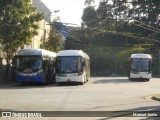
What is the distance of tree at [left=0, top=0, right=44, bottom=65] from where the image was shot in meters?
40.2

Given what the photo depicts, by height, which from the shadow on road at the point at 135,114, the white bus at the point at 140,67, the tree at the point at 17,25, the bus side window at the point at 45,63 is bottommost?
the white bus at the point at 140,67

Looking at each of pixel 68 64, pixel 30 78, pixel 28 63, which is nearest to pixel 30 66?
pixel 28 63

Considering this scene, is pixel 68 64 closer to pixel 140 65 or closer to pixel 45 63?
pixel 45 63

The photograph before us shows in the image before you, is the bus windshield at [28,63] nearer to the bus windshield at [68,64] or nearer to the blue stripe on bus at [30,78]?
the blue stripe on bus at [30,78]

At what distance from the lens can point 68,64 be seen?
39625 millimetres

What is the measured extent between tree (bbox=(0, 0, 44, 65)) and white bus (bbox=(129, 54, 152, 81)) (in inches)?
499

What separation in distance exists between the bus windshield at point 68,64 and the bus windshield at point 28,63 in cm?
161

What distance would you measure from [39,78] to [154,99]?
16.4m

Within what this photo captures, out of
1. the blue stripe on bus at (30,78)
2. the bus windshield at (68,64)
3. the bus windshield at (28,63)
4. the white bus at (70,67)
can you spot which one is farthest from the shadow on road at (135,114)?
the bus windshield at (28,63)

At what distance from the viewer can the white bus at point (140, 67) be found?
51188 mm

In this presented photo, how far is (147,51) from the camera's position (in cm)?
8162

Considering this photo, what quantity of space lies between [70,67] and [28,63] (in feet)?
11.4

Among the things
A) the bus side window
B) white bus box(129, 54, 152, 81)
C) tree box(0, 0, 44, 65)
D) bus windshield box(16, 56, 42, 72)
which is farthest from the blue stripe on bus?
white bus box(129, 54, 152, 81)

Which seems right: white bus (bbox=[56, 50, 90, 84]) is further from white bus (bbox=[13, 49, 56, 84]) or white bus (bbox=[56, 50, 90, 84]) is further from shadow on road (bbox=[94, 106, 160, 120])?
shadow on road (bbox=[94, 106, 160, 120])
